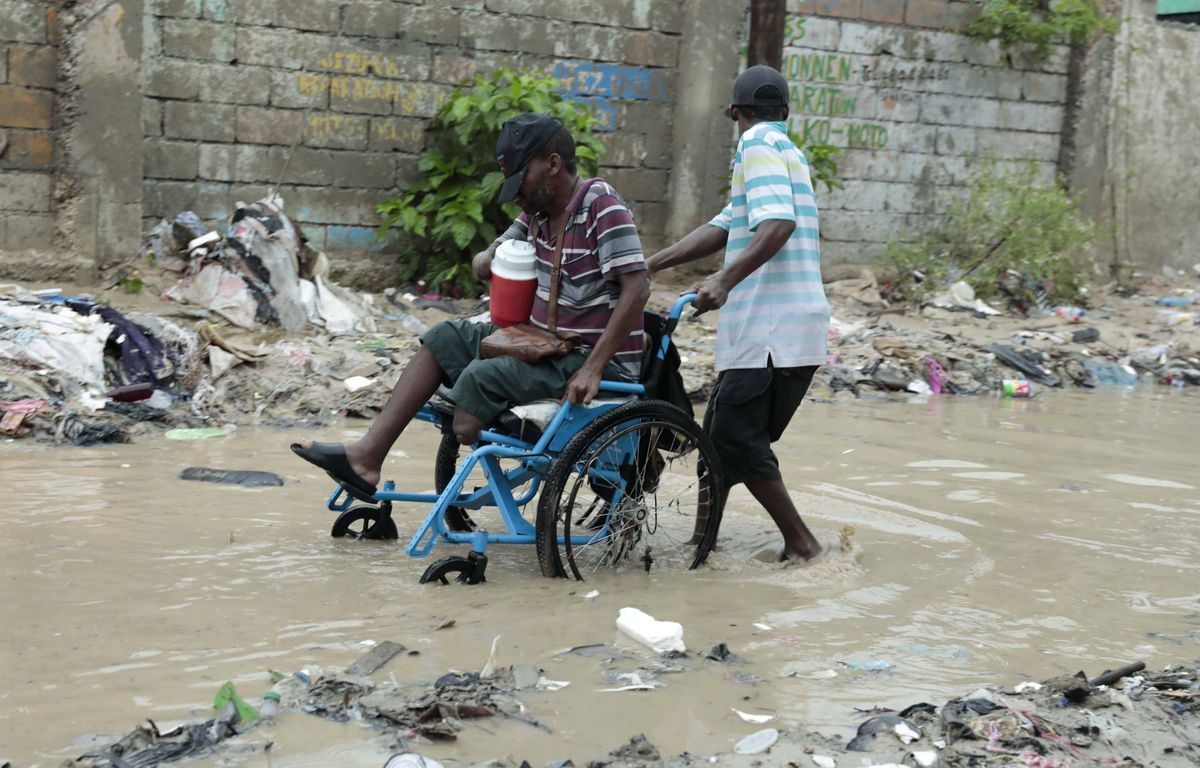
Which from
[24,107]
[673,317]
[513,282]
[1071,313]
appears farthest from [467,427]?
[1071,313]

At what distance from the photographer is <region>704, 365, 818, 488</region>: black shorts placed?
4363 millimetres

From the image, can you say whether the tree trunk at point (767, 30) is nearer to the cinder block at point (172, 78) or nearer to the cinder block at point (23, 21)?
the cinder block at point (172, 78)

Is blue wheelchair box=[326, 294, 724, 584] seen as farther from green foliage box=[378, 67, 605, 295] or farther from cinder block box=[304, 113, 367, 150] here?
cinder block box=[304, 113, 367, 150]

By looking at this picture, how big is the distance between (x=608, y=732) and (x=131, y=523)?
2573 millimetres

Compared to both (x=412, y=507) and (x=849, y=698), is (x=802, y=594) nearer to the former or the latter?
(x=849, y=698)

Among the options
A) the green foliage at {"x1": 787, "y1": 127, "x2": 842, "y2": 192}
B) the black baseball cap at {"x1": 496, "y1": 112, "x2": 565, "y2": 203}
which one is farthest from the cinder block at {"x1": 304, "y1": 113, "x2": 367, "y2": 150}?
the black baseball cap at {"x1": 496, "y1": 112, "x2": 565, "y2": 203}

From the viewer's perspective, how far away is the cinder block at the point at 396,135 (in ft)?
32.0

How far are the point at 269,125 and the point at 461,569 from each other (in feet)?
20.7

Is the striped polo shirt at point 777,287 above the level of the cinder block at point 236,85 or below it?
below

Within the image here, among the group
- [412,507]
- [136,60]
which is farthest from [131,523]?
[136,60]

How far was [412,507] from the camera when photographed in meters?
5.29

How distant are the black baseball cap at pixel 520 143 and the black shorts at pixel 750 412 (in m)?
1.01

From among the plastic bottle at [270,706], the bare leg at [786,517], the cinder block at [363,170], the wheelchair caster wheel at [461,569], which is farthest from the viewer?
the cinder block at [363,170]

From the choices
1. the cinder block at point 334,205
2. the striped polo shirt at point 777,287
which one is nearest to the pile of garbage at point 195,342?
the cinder block at point 334,205
